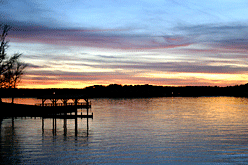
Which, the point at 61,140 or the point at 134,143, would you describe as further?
the point at 61,140

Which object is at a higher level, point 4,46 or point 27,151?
point 4,46

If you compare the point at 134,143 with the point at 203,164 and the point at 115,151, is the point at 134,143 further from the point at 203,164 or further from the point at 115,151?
the point at 203,164

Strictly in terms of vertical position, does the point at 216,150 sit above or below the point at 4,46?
below

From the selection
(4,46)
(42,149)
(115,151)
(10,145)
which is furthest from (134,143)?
(4,46)

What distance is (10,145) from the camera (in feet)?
102

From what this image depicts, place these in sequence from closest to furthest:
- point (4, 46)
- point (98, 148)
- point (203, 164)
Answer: point (203, 164), point (98, 148), point (4, 46)

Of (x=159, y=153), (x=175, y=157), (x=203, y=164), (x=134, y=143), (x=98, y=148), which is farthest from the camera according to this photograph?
(x=134, y=143)

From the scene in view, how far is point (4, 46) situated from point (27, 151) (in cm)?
2669

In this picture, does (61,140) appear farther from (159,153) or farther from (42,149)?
(159,153)

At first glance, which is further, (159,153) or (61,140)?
(61,140)

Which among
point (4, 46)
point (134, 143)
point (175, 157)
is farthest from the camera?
point (4, 46)

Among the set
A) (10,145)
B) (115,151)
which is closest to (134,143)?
(115,151)

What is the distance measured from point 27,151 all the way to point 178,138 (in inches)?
761

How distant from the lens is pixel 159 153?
90.2 ft
